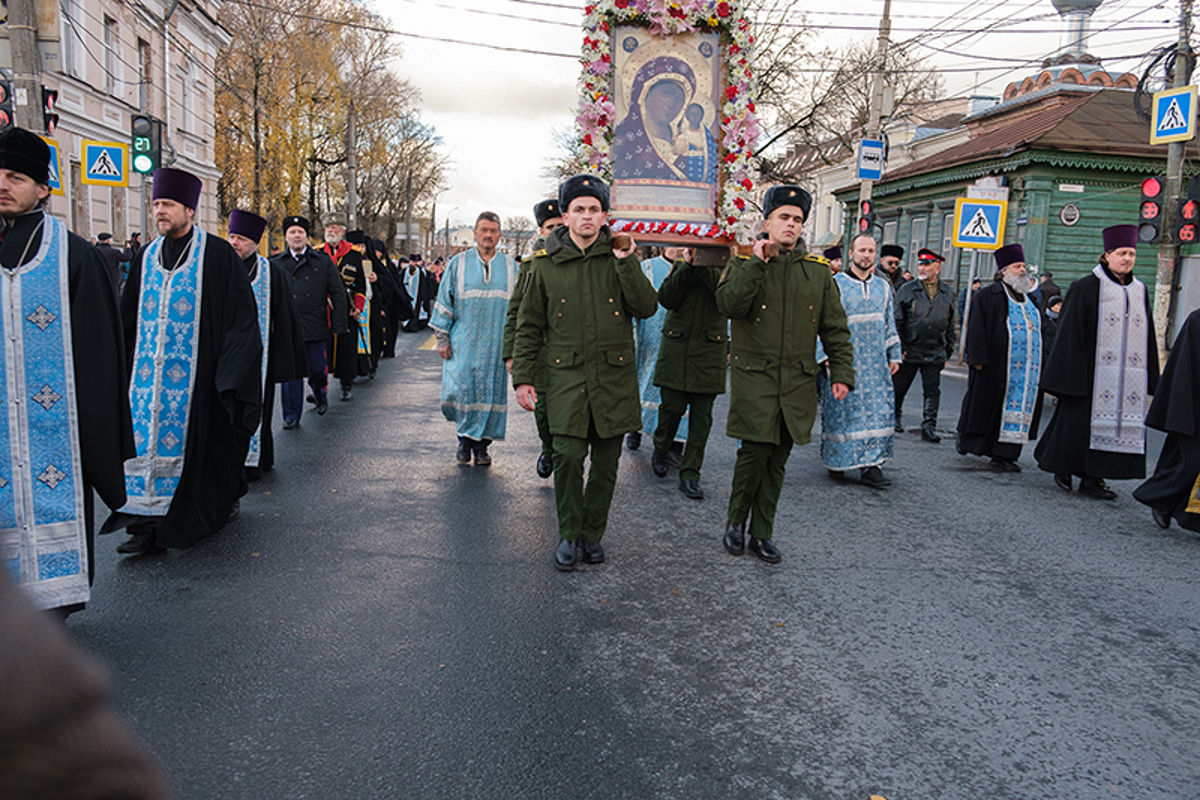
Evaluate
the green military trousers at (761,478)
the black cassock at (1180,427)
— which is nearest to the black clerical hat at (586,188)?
the green military trousers at (761,478)

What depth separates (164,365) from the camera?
502cm

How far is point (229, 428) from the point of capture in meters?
5.29

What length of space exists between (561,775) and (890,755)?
42.7 inches

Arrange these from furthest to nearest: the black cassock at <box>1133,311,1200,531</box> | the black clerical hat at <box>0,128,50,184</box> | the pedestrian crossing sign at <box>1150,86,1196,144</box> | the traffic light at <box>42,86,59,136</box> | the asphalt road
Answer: the pedestrian crossing sign at <box>1150,86,1196,144</box>
the traffic light at <box>42,86,59,136</box>
the black cassock at <box>1133,311,1200,531</box>
the black clerical hat at <box>0,128,50,184</box>
the asphalt road

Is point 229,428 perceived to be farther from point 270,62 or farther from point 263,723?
point 270,62

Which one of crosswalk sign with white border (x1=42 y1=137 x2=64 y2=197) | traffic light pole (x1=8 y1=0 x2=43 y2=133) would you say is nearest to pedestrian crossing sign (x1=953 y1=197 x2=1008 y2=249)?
crosswalk sign with white border (x1=42 y1=137 x2=64 y2=197)

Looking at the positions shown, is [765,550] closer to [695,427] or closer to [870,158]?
[695,427]

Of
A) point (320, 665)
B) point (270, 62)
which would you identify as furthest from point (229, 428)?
point (270, 62)

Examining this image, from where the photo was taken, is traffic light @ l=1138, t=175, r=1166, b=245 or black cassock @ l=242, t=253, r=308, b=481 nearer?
black cassock @ l=242, t=253, r=308, b=481

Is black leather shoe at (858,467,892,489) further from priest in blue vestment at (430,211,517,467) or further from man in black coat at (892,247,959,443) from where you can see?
priest in blue vestment at (430,211,517,467)

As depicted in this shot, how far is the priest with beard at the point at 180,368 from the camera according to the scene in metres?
4.98

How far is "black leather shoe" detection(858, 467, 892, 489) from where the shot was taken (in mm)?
7335

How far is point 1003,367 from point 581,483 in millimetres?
4901

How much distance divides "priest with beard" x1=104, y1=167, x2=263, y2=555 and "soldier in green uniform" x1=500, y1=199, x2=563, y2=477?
1414 millimetres
